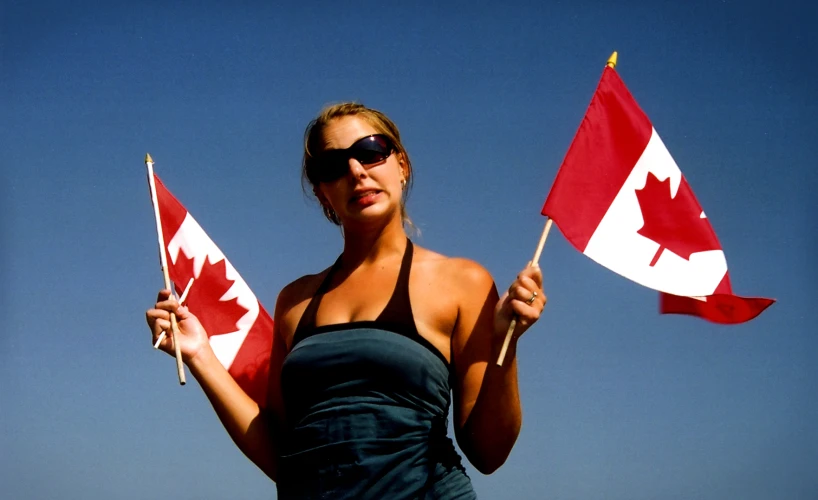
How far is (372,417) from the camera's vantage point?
4.15 meters

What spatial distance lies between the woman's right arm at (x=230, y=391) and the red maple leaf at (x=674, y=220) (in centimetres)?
225

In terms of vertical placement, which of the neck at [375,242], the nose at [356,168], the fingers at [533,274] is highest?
the nose at [356,168]

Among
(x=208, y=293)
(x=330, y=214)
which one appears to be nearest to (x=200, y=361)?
(x=330, y=214)

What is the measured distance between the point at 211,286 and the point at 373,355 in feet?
9.62

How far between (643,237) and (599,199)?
1.09ft

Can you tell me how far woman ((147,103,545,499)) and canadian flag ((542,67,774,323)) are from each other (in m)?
0.97

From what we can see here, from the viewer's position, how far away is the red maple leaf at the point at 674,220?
17.8ft

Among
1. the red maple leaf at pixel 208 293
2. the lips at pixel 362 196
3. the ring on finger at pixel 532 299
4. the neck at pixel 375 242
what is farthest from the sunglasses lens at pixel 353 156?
the red maple leaf at pixel 208 293

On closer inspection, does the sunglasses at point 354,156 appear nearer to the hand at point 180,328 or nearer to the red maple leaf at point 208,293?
the hand at point 180,328

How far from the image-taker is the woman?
416 cm

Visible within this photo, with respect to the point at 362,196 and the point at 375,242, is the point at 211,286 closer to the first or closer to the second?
the point at 375,242

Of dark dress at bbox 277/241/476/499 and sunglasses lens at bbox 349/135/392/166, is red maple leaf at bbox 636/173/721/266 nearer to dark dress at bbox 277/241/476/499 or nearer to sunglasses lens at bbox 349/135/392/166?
sunglasses lens at bbox 349/135/392/166

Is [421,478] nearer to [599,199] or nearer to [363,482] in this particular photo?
[363,482]

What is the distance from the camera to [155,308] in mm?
5141
